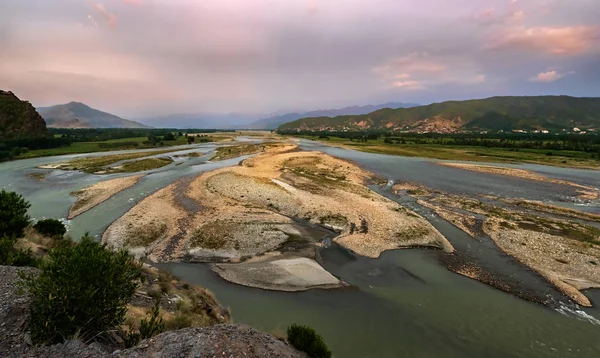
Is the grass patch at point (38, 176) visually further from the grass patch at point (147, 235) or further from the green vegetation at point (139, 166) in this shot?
the grass patch at point (147, 235)

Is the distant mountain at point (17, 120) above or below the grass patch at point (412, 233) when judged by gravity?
above

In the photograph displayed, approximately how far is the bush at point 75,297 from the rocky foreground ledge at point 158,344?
429mm

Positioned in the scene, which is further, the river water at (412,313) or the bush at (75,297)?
the river water at (412,313)

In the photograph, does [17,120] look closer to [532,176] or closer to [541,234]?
[541,234]

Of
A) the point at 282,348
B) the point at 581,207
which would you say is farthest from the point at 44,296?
the point at 581,207

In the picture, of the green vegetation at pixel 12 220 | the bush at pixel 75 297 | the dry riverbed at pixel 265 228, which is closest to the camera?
the bush at pixel 75 297

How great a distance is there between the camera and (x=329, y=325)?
1634cm

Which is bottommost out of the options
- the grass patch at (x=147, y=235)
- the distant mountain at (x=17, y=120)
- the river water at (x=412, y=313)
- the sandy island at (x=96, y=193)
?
the river water at (x=412, y=313)

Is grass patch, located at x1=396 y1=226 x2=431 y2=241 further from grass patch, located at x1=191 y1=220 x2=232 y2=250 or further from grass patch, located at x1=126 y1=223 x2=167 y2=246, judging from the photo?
grass patch, located at x1=126 y1=223 x2=167 y2=246

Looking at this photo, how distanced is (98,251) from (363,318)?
1395cm

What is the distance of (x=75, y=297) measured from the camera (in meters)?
9.25

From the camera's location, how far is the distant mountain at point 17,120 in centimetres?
11172

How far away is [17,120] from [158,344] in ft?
515

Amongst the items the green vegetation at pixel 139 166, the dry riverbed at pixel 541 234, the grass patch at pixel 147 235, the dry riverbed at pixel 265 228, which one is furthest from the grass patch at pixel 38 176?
the dry riverbed at pixel 541 234
